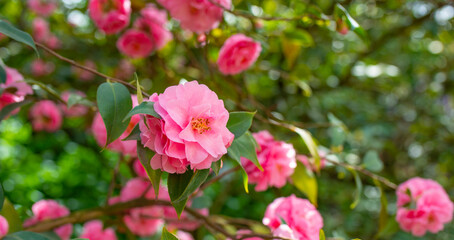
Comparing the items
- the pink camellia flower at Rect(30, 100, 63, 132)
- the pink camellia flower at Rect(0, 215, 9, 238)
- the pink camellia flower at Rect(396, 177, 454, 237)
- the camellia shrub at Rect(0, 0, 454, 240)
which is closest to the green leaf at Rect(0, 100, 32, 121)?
the camellia shrub at Rect(0, 0, 454, 240)

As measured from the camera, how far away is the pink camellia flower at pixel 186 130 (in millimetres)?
486

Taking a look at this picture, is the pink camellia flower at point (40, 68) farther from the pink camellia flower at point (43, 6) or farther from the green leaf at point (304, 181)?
the green leaf at point (304, 181)

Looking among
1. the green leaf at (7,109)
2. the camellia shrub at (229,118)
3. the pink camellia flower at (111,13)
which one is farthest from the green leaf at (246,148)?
the pink camellia flower at (111,13)

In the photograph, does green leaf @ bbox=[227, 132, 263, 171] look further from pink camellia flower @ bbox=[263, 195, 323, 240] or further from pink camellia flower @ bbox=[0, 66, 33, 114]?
pink camellia flower @ bbox=[0, 66, 33, 114]

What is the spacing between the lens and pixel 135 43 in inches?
50.4

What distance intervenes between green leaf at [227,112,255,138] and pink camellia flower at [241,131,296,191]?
27 cm

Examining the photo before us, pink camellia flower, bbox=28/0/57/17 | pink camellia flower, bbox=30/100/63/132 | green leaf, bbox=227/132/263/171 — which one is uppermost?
green leaf, bbox=227/132/263/171

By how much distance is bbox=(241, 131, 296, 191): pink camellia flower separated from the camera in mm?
831

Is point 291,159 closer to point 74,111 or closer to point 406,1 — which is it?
point 406,1

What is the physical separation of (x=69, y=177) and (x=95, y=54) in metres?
1.22

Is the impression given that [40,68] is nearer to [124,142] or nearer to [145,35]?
[145,35]

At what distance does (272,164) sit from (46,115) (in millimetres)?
1329

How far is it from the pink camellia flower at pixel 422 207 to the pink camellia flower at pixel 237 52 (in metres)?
0.45

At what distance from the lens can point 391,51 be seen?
2.11 m
